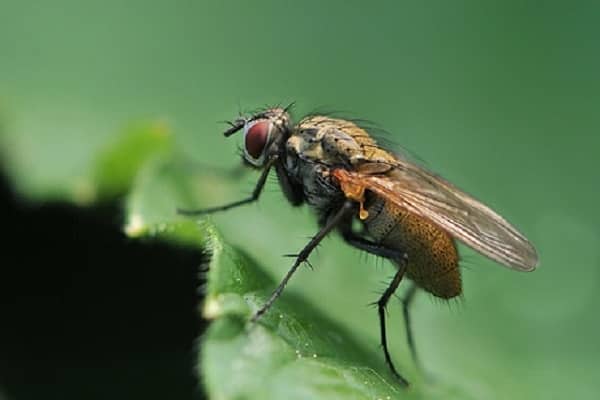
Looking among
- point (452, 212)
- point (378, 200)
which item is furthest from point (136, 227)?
point (452, 212)

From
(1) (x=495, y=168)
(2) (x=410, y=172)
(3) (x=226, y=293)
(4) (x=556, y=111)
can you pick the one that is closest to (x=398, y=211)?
(2) (x=410, y=172)

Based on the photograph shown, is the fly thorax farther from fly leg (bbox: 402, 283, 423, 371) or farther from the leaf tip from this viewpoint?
the leaf tip

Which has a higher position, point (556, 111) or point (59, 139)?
point (556, 111)

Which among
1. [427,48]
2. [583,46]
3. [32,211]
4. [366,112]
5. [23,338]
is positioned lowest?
[23,338]

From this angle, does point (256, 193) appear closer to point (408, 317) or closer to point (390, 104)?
point (408, 317)

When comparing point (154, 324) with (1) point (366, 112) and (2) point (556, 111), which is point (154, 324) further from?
(2) point (556, 111)

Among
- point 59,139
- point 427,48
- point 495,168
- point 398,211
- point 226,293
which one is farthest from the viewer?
point 427,48

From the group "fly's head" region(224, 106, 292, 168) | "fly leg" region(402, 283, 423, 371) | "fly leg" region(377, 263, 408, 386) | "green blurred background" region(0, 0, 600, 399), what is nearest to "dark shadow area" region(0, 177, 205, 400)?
"green blurred background" region(0, 0, 600, 399)

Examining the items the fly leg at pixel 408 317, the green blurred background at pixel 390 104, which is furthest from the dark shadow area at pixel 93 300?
the fly leg at pixel 408 317
